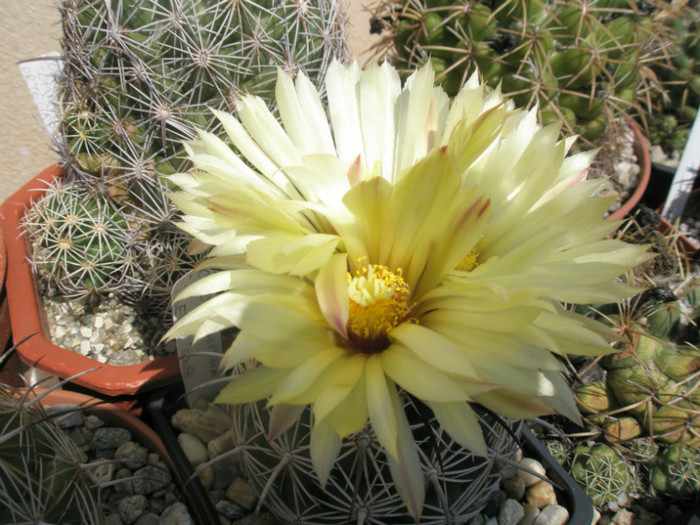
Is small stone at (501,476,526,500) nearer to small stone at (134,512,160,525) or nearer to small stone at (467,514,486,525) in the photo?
small stone at (467,514,486,525)

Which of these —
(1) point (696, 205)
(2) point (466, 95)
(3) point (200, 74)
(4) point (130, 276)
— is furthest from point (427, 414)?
(1) point (696, 205)

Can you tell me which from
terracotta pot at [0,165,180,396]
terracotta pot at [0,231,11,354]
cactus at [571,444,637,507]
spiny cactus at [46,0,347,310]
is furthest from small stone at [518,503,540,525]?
terracotta pot at [0,231,11,354]

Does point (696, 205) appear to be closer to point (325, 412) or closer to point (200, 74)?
point (200, 74)

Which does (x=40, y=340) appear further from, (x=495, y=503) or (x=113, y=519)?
(x=495, y=503)

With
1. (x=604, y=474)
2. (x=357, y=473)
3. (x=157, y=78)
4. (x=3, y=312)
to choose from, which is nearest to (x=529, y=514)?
(x=604, y=474)

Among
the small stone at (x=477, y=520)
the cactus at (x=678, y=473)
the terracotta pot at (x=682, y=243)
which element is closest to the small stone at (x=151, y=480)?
the small stone at (x=477, y=520)

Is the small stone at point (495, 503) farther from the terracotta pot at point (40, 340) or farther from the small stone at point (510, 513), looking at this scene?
the terracotta pot at point (40, 340)
